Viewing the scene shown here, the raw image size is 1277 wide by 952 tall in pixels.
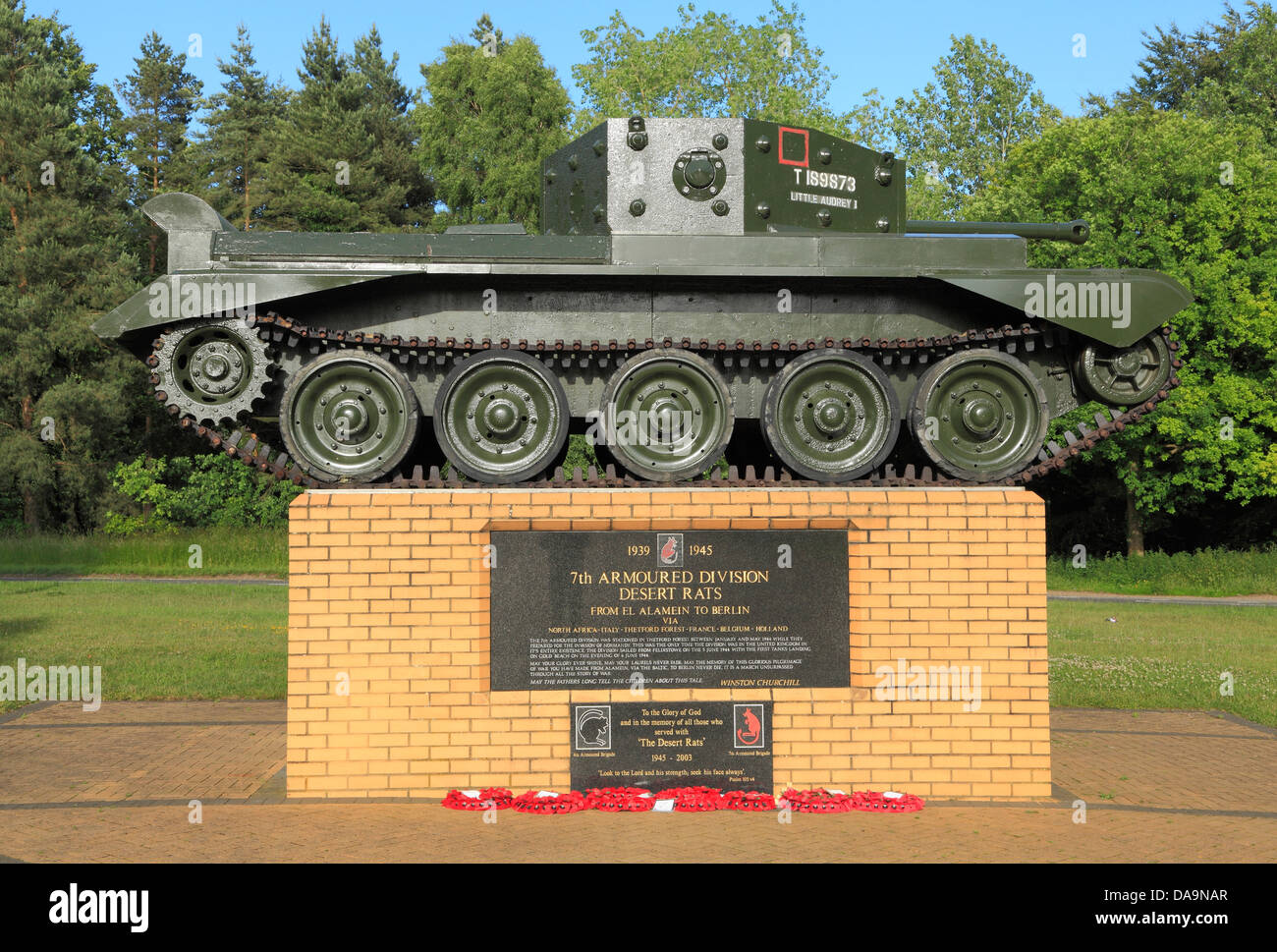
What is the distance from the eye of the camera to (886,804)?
827cm

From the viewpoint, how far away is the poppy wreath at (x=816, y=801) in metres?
8.19

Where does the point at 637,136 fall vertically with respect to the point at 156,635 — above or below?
above

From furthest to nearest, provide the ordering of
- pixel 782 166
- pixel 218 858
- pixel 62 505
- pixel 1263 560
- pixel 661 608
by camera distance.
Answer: pixel 62 505
pixel 1263 560
pixel 782 166
pixel 661 608
pixel 218 858

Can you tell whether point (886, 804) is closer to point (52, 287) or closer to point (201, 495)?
point (201, 495)

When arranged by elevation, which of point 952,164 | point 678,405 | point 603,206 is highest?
point 952,164

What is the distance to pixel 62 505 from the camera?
39.3 m

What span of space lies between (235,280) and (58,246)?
29409 mm

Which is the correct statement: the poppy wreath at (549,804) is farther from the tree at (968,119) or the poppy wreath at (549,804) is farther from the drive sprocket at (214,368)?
the tree at (968,119)

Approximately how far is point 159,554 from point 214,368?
2280cm

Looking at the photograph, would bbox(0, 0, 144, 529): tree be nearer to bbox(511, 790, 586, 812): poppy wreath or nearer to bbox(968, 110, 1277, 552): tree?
bbox(968, 110, 1277, 552): tree

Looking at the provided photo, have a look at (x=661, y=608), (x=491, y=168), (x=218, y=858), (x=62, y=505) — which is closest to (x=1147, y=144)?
(x=491, y=168)

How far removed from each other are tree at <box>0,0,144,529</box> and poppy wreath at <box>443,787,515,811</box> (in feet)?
96.1

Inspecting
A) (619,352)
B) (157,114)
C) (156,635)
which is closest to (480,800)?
(619,352)

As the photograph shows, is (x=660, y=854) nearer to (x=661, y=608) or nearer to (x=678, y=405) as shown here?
(x=661, y=608)
